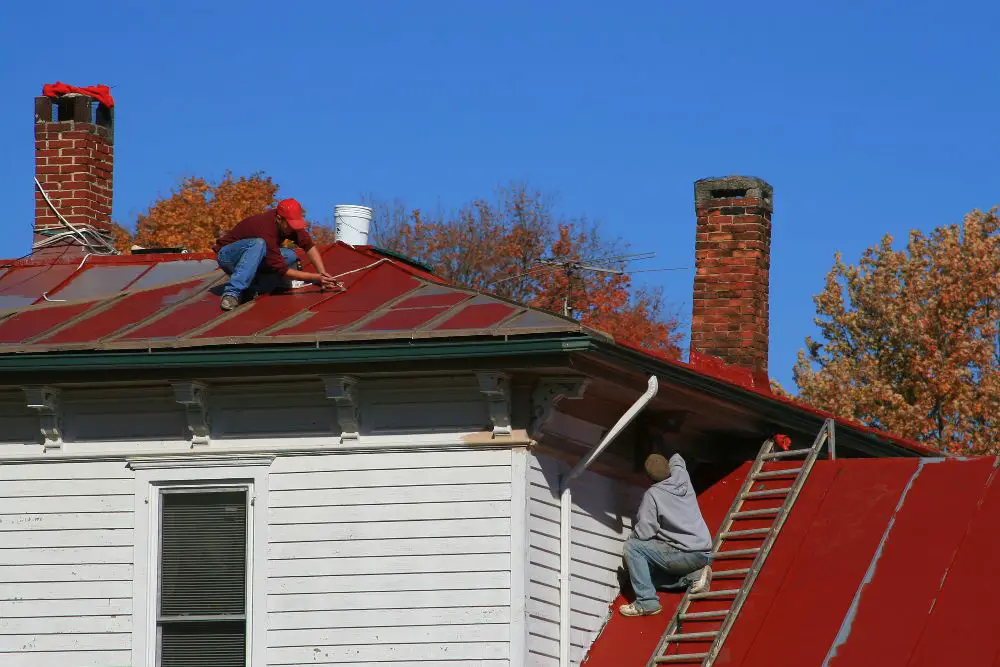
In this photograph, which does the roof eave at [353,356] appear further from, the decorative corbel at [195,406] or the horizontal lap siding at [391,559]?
the horizontal lap siding at [391,559]

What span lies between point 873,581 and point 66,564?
20.1 feet

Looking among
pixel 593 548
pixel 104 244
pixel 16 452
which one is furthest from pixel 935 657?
pixel 104 244

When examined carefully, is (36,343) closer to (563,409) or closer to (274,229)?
(274,229)

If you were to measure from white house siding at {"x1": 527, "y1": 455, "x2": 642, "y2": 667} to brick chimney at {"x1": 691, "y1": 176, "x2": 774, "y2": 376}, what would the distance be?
2.84m

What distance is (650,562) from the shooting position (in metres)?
13.6

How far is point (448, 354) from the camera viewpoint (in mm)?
12320

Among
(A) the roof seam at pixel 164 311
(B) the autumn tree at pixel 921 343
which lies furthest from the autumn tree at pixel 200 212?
(A) the roof seam at pixel 164 311

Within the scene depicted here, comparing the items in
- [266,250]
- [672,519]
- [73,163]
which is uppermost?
[73,163]

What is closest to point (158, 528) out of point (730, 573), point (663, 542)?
point (663, 542)

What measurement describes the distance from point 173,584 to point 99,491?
942 millimetres

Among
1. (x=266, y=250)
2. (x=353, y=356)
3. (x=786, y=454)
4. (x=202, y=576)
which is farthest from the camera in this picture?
(x=786, y=454)

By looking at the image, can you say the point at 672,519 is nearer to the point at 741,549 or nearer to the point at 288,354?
the point at 741,549

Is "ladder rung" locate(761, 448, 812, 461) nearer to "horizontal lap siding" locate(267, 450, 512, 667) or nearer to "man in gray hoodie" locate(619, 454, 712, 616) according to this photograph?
"man in gray hoodie" locate(619, 454, 712, 616)

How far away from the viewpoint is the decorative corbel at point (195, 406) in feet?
43.0
